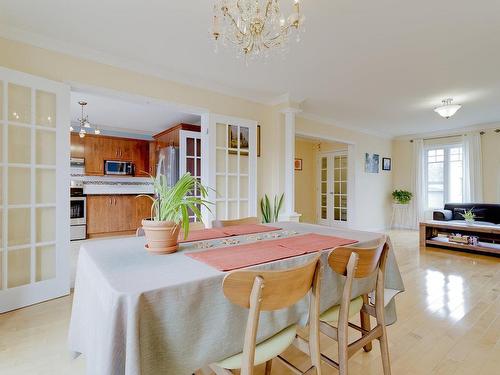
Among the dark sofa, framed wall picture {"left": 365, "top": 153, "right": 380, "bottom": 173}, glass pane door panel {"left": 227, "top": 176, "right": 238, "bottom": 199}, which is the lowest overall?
the dark sofa

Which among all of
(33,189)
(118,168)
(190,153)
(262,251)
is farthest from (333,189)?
(33,189)

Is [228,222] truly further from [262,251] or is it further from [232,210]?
[232,210]

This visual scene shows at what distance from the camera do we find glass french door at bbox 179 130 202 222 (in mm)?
4586

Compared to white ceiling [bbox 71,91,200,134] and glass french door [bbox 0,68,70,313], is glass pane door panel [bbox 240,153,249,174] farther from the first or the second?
glass french door [bbox 0,68,70,313]

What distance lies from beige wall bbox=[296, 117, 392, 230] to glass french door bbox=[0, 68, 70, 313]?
419cm

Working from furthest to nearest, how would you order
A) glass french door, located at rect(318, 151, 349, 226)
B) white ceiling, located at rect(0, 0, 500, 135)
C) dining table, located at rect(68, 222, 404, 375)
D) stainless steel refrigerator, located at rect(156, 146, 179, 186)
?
glass french door, located at rect(318, 151, 349, 226)
stainless steel refrigerator, located at rect(156, 146, 179, 186)
white ceiling, located at rect(0, 0, 500, 135)
dining table, located at rect(68, 222, 404, 375)

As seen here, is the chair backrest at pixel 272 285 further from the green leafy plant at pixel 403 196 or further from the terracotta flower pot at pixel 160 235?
the green leafy plant at pixel 403 196

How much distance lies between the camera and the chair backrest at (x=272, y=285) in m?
0.81

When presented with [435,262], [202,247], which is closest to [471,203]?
[435,262]

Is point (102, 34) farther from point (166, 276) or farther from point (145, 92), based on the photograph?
point (166, 276)

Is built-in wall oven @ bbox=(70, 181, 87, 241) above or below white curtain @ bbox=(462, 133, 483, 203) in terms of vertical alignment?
below

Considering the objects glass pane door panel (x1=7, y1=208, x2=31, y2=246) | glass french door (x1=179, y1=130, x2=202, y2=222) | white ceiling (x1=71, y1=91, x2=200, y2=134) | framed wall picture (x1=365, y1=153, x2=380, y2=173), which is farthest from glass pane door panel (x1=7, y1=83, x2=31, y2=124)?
framed wall picture (x1=365, y1=153, x2=380, y2=173)

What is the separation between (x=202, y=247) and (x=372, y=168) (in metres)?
6.15

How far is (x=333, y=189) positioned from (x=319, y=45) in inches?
193
